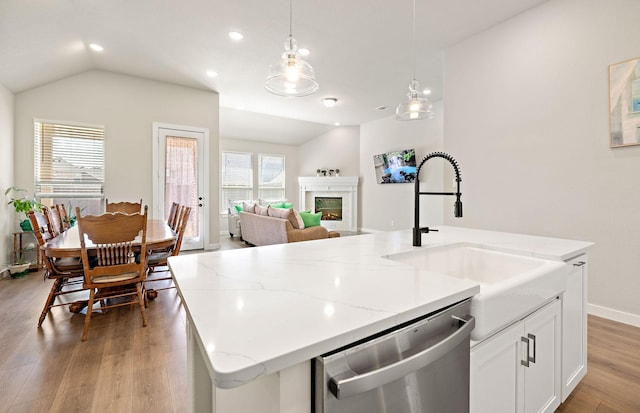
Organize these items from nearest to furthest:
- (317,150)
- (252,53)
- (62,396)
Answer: (62,396) → (252,53) → (317,150)

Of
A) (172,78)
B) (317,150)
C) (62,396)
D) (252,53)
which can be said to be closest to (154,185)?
(172,78)

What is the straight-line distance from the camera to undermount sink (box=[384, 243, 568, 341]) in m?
0.86

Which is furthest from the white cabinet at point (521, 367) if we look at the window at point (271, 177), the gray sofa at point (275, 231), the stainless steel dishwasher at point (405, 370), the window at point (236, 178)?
the window at point (271, 177)

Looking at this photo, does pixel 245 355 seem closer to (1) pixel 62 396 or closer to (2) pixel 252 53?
(1) pixel 62 396

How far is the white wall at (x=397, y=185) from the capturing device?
574 centimetres

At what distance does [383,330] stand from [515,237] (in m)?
1.56

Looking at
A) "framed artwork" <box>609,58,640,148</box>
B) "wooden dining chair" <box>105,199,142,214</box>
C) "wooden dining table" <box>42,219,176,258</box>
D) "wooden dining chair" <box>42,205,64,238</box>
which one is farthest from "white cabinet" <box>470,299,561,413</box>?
"wooden dining chair" <box>105,199,142,214</box>

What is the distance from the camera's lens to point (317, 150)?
867 centimetres

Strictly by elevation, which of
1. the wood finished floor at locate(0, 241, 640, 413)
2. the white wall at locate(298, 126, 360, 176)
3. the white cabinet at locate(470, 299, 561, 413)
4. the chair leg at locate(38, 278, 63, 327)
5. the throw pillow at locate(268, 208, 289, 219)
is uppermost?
the white wall at locate(298, 126, 360, 176)

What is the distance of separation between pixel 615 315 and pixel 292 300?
3148 millimetres

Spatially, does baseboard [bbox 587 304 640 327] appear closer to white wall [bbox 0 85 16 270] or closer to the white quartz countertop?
the white quartz countertop

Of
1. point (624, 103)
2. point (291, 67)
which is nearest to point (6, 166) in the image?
point (291, 67)

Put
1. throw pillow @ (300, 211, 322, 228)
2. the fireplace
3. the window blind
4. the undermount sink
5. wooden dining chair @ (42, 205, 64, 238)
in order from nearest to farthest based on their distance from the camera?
the undermount sink
wooden dining chair @ (42, 205, 64, 238)
the window blind
throw pillow @ (300, 211, 322, 228)
the fireplace

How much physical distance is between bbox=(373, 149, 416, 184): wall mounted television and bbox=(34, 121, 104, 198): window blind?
5.49 metres
